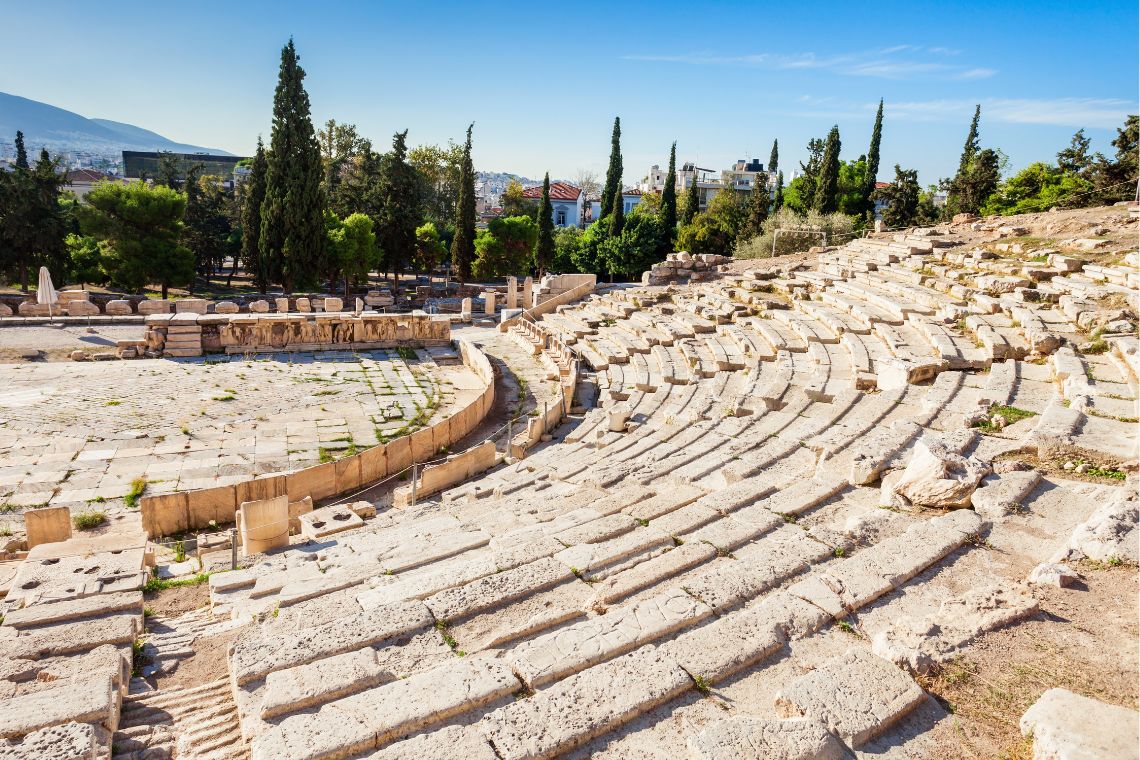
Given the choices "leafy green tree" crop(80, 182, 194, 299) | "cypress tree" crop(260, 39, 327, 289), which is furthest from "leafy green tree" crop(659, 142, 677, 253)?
"leafy green tree" crop(80, 182, 194, 299)

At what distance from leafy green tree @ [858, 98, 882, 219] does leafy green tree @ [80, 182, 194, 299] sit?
3696cm

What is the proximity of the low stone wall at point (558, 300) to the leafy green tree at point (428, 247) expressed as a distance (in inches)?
566

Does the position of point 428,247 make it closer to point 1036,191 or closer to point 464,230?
point 464,230

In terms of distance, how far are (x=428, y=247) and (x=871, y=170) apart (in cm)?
2854

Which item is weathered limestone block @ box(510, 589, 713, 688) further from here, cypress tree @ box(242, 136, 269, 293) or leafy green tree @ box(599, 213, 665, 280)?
leafy green tree @ box(599, 213, 665, 280)

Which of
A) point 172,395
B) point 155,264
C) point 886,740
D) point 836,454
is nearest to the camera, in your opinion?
point 886,740

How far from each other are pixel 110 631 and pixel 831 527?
5990 mm

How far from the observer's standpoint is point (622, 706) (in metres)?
3.79

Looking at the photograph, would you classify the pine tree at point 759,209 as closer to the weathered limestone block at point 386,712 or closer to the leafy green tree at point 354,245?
the leafy green tree at point 354,245

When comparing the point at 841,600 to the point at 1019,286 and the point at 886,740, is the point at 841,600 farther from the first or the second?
the point at 1019,286

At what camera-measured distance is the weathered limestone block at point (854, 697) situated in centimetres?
362

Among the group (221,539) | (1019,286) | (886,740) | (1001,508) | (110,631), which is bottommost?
(221,539)

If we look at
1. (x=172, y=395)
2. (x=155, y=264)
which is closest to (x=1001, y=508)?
(x=172, y=395)

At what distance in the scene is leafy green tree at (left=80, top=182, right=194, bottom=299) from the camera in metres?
28.8
